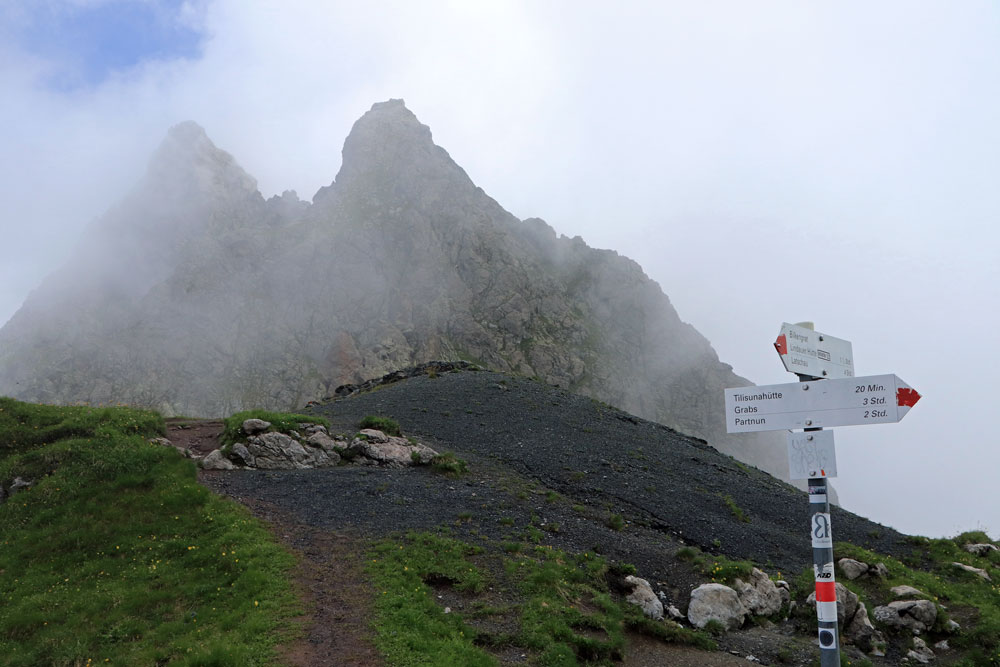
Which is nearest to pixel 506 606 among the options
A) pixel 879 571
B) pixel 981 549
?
pixel 879 571

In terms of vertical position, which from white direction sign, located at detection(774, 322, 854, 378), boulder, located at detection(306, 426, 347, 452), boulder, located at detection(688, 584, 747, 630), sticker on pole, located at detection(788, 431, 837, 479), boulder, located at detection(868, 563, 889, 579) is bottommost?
boulder, located at detection(688, 584, 747, 630)

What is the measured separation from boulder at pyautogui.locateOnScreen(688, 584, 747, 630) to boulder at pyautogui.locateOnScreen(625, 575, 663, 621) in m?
1.07

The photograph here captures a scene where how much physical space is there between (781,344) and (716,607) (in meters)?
12.3

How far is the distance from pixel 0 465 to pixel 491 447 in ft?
81.9

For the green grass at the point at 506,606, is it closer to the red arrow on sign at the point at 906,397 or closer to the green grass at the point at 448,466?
the red arrow on sign at the point at 906,397

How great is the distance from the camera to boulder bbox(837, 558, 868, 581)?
22.2m

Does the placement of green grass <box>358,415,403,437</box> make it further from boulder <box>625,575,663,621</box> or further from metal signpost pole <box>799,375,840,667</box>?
metal signpost pole <box>799,375,840,667</box>

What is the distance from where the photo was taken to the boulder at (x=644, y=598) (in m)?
17.7

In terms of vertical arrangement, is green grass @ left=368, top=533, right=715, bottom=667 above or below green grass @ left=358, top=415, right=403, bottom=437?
below

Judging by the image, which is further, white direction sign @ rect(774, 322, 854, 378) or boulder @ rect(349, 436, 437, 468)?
boulder @ rect(349, 436, 437, 468)

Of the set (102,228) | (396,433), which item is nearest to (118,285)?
(102,228)

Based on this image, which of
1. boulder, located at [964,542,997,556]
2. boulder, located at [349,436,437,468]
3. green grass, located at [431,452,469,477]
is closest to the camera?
boulder, located at [964,542,997,556]

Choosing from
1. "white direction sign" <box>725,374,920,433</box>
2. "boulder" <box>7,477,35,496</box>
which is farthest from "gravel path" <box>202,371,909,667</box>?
"white direction sign" <box>725,374,920,433</box>

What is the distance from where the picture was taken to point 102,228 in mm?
197500
